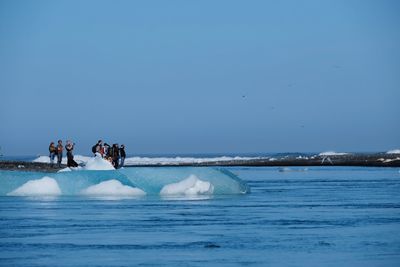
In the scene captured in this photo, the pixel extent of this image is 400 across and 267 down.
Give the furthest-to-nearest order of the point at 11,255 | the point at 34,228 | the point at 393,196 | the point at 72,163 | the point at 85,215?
the point at 72,163, the point at 393,196, the point at 85,215, the point at 34,228, the point at 11,255

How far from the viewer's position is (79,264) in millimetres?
18281

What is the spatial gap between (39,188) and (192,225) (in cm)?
1317

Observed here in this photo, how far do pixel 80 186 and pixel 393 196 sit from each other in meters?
10.8

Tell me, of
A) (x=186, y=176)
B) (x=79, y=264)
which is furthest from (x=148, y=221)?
(x=186, y=176)

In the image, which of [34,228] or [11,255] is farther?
[34,228]

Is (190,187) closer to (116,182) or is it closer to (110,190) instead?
(116,182)

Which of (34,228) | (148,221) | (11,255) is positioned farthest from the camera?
(148,221)

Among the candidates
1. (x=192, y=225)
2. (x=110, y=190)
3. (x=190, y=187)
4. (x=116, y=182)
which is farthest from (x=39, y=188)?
(x=192, y=225)

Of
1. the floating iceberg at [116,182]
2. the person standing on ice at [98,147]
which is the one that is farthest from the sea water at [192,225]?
the person standing on ice at [98,147]

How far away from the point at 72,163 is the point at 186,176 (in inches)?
379

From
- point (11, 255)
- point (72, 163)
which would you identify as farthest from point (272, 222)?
point (72, 163)

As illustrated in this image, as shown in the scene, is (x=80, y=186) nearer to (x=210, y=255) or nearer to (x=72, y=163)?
(x=72, y=163)

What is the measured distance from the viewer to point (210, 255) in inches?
766

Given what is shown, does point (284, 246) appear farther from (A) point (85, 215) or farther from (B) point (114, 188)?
(B) point (114, 188)
